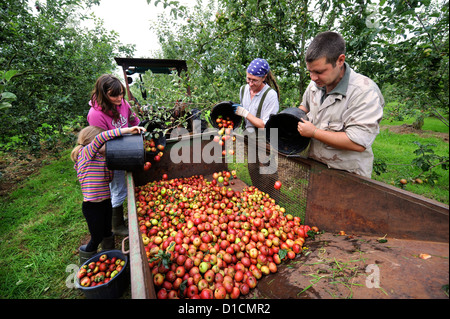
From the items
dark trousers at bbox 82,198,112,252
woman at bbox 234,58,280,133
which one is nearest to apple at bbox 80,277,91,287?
dark trousers at bbox 82,198,112,252

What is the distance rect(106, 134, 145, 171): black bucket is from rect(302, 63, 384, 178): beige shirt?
1.96 metres

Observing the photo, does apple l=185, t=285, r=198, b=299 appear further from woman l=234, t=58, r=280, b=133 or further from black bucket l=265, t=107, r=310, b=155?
woman l=234, t=58, r=280, b=133

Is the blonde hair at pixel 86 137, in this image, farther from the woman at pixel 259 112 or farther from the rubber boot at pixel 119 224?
the woman at pixel 259 112

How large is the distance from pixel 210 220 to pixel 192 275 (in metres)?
0.78

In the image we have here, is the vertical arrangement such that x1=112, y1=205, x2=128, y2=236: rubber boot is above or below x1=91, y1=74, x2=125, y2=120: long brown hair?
below

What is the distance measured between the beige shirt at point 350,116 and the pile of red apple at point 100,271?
8.55 ft

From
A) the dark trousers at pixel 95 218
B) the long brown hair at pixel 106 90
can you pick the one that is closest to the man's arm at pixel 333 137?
the long brown hair at pixel 106 90

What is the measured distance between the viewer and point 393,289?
4.51 feet

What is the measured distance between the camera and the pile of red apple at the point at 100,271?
214 centimetres

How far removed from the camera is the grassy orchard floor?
263 cm

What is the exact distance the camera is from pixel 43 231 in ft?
11.7

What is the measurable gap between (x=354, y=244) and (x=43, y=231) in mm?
4809

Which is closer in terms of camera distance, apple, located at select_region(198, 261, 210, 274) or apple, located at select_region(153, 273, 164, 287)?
apple, located at select_region(153, 273, 164, 287)
